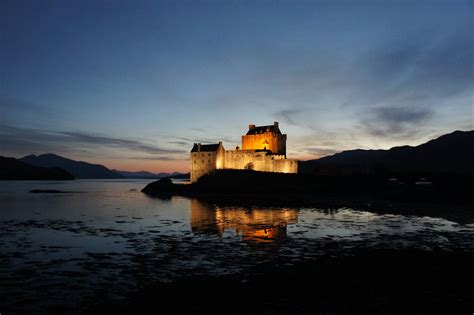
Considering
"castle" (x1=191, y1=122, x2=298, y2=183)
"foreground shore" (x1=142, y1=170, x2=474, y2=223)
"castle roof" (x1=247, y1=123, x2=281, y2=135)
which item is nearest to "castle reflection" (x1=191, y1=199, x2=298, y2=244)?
"foreground shore" (x1=142, y1=170, x2=474, y2=223)

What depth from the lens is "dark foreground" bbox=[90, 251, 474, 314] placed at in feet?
32.7

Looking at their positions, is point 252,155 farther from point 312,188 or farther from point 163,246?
point 163,246

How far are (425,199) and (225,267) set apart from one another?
4834 cm

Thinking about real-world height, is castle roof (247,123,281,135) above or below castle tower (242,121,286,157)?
above

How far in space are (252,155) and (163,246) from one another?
202ft

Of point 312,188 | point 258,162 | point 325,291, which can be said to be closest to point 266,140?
point 258,162

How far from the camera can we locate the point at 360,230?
24938 mm

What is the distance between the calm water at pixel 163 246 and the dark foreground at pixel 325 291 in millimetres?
1264

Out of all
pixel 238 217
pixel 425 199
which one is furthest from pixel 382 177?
pixel 238 217

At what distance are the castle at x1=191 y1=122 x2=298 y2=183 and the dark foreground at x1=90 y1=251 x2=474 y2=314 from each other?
62814 mm

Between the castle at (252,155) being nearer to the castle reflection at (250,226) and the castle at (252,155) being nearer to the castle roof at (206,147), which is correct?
the castle roof at (206,147)

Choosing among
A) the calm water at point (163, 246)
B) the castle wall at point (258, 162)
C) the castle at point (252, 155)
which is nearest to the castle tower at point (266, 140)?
the castle at point (252, 155)

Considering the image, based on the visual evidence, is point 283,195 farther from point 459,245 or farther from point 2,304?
point 2,304

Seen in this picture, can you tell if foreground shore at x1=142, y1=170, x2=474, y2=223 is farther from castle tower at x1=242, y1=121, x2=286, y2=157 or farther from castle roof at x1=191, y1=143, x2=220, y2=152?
castle tower at x1=242, y1=121, x2=286, y2=157
